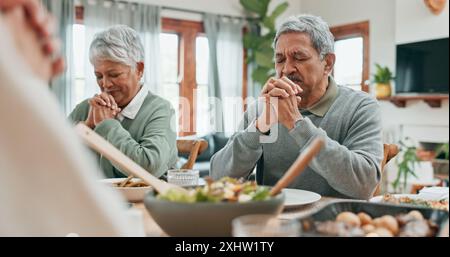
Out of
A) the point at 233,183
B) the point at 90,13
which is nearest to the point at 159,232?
the point at 233,183

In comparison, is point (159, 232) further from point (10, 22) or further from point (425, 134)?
point (425, 134)

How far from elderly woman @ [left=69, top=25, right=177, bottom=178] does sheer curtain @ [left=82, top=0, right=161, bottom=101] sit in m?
3.60

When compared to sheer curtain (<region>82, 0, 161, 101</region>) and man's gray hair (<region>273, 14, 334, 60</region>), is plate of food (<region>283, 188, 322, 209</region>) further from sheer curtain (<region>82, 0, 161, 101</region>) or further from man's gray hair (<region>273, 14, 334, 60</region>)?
sheer curtain (<region>82, 0, 161, 101</region>)

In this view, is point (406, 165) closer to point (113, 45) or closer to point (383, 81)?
point (383, 81)

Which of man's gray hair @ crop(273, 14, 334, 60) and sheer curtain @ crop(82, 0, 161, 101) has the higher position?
sheer curtain @ crop(82, 0, 161, 101)

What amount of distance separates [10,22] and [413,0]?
5776mm

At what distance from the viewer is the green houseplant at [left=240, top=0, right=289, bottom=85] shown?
21.2ft

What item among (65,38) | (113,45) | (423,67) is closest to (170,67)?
(65,38)

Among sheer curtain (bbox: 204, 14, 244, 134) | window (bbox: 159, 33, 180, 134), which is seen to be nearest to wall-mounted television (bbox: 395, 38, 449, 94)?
sheer curtain (bbox: 204, 14, 244, 134)

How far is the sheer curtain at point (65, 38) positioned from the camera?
5.24m

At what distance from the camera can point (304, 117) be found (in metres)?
1.68

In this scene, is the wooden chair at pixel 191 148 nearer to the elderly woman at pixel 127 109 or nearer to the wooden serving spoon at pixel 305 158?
the elderly woman at pixel 127 109

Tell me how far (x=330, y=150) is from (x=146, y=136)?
820mm
